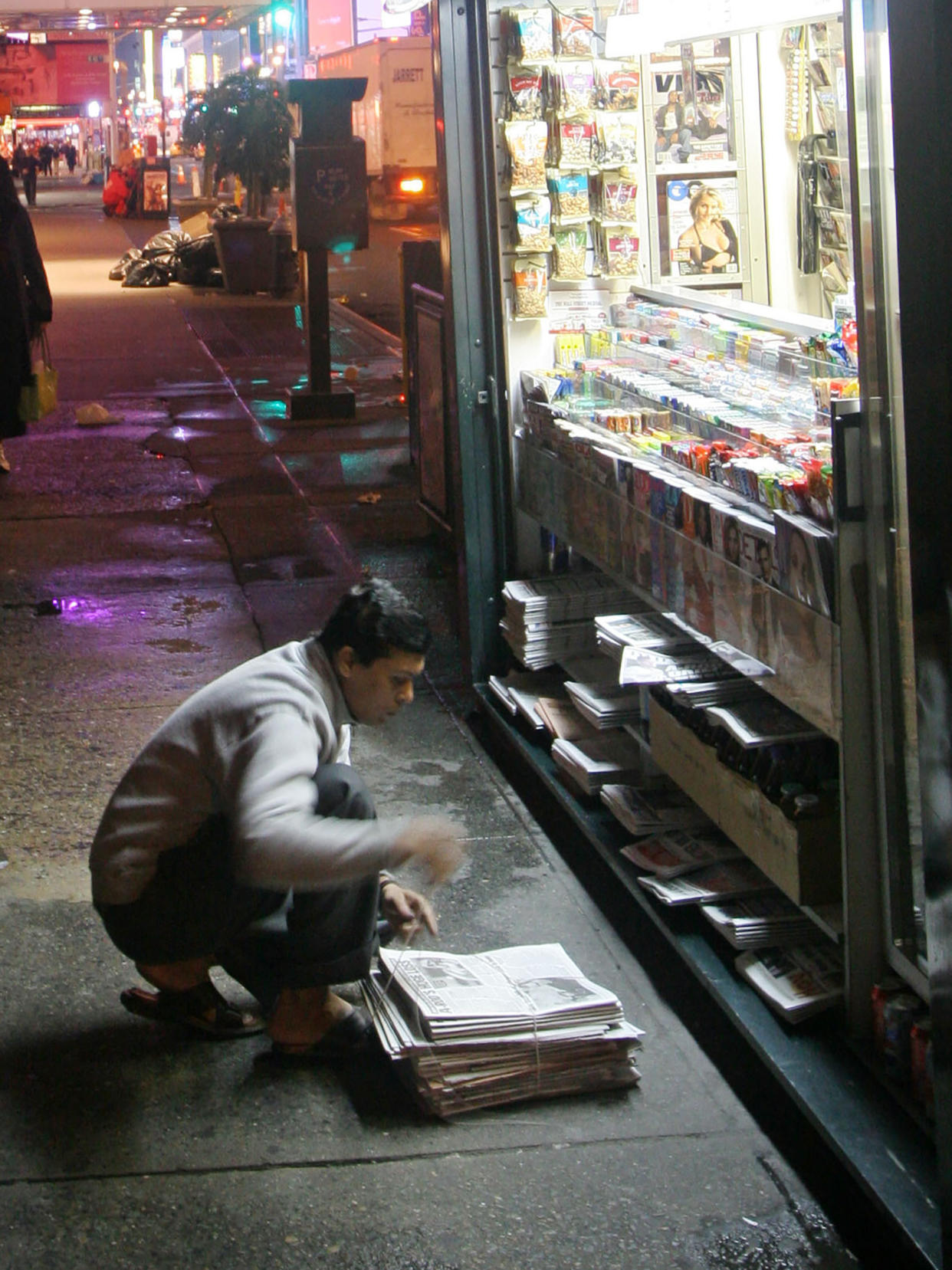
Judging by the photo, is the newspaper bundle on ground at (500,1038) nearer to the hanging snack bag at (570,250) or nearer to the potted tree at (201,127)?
the hanging snack bag at (570,250)

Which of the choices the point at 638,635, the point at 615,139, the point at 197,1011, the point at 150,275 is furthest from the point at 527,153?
the point at 150,275

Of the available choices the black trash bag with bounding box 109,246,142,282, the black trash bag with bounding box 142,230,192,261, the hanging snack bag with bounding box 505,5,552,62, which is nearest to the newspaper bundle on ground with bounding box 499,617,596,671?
the hanging snack bag with bounding box 505,5,552,62

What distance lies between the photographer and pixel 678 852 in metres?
4.11

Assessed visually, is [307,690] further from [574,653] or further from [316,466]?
[316,466]

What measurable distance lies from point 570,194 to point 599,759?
75.6 inches

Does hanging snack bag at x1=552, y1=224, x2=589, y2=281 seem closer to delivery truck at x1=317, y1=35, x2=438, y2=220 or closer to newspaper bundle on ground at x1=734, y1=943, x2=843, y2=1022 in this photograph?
newspaper bundle on ground at x1=734, y1=943, x2=843, y2=1022

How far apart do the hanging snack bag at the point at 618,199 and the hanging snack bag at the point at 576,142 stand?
11cm

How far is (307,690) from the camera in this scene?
10.3 ft

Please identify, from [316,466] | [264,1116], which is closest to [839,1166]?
[264,1116]

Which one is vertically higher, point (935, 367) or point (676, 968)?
point (935, 367)

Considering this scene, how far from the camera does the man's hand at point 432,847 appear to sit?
289 centimetres

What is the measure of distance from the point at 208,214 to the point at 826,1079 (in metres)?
23.1

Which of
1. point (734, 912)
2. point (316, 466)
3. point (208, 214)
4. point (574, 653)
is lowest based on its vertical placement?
point (734, 912)

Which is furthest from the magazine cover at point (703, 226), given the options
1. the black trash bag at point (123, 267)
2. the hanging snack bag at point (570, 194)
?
the black trash bag at point (123, 267)
